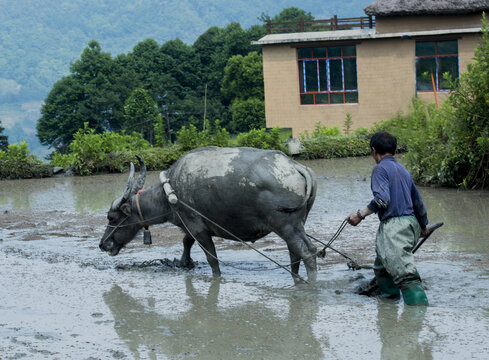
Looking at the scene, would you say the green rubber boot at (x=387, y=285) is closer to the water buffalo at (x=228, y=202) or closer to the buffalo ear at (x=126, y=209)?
the water buffalo at (x=228, y=202)

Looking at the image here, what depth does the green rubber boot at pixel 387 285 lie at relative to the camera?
19.1 ft

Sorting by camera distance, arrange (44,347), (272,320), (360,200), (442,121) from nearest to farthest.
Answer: (44,347) < (272,320) < (360,200) < (442,121)

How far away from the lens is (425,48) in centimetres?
2439

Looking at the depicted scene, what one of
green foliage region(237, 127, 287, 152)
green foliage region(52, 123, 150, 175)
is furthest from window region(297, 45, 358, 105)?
green foliage region(52, 123, 150, 175)

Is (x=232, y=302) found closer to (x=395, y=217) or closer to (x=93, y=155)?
(x=395, y=217)

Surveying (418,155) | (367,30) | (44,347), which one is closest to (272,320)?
(44,347)

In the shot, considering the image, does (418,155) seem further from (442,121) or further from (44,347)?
(44,347)

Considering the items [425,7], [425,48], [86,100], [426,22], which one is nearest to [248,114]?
[86,100]

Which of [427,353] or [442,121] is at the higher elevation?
[442,121]

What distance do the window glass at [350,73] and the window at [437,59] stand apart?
2.23 metres

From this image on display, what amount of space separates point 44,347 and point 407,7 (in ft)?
69.0

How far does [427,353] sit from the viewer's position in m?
4.62

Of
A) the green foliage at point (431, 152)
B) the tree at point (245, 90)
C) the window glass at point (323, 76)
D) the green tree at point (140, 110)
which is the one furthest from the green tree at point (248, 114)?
the green foliage at point (431, 152)

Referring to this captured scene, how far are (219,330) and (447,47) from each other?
20967 millimetres
